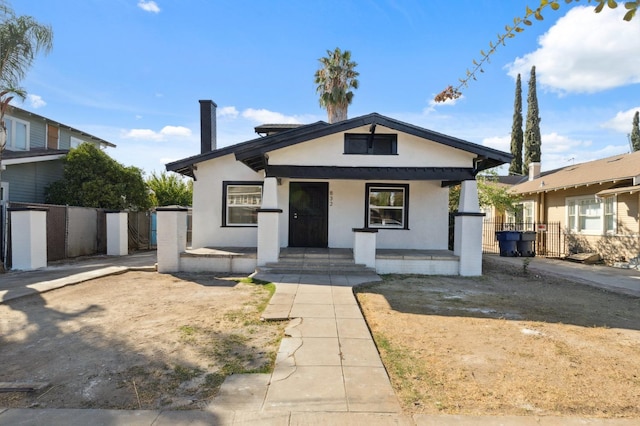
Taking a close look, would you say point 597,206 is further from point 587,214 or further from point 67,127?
point 67,127

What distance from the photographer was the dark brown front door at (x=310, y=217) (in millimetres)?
11805

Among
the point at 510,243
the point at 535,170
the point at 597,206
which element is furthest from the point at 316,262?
the point at 535,170

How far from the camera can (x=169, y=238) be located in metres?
9.78

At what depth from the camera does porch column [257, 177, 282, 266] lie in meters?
9.56

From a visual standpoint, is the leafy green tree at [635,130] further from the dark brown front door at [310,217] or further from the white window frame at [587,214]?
the dark brown front door at [310,217]

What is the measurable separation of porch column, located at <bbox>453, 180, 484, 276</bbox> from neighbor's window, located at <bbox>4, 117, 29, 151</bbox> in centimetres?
1872

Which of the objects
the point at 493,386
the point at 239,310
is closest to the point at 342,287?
the point at 239,310

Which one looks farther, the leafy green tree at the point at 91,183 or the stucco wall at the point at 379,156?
the leafy green tree at the point at 91,183

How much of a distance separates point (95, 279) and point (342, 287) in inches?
237

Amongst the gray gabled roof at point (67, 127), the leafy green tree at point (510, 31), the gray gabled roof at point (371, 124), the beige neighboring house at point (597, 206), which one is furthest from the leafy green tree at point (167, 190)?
the leafy green tree at point (510, 31)

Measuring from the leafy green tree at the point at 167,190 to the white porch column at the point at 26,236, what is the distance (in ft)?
38.7

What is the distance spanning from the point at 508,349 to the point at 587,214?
13598 millimetres

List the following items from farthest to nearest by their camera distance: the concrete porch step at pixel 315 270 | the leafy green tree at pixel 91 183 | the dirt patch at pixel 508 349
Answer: the leafy green tree at pixel 91 183 < the concrete porch step at pixel 315 270 < the dirt patch at pixel 508 349

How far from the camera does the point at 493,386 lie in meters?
3.45
